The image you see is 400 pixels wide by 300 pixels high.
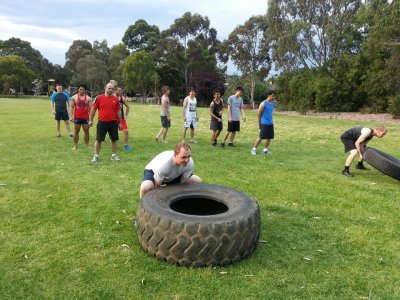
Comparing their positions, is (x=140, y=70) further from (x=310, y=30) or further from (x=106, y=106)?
(x=106, y=106)

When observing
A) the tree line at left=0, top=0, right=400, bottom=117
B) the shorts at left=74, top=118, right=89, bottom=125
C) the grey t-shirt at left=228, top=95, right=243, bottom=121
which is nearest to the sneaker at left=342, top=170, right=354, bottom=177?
the grey t-shirt at left=228, top=95, right=243, bottom=121

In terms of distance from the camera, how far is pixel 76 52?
81.2 m

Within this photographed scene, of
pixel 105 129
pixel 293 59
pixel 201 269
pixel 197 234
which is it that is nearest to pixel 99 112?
pixel 105 129

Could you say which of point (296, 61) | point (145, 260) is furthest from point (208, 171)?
point (296, 61)

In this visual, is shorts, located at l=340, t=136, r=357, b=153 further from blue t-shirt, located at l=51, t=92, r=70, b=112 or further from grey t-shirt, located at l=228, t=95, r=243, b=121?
blue t-shirt, located at l=51, t=92, r=70, b=112

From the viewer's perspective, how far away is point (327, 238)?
13.9ft

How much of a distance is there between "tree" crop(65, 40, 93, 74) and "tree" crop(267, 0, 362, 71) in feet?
181

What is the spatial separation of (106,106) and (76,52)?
80.4 m

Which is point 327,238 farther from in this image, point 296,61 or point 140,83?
point 140,83

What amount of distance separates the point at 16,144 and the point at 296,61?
2892 centimetres

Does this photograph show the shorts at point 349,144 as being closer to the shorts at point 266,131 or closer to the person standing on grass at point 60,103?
the shorts at point 266,131

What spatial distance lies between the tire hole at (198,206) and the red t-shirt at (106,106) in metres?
3.89

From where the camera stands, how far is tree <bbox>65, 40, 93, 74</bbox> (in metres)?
80.6

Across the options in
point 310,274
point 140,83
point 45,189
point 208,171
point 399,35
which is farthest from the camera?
point 140,83
